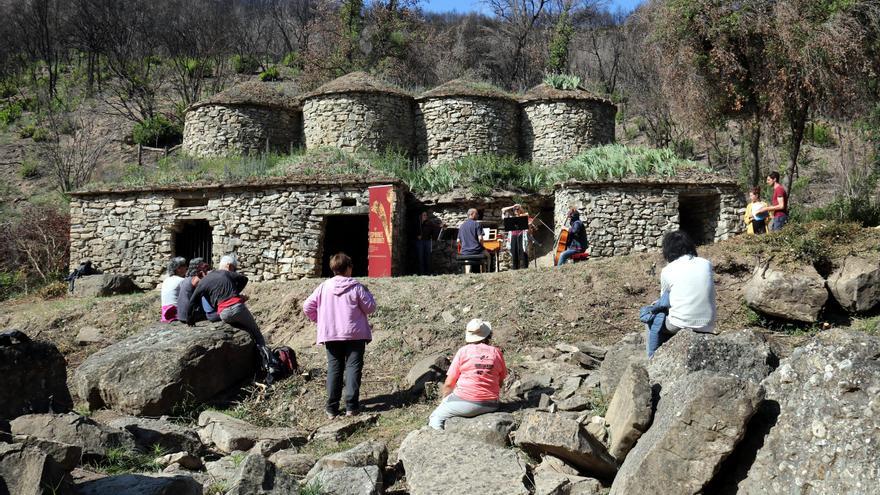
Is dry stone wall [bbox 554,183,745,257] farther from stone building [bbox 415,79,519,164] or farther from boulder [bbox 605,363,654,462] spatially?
boulder [bbox 605,363,654,462]

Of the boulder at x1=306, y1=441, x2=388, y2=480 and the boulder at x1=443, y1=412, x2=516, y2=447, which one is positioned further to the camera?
the boulder at x1=443, y1=412, x2=516, y2=447

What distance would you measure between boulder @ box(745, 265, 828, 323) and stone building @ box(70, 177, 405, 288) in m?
8.42

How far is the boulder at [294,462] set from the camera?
18.6 feet

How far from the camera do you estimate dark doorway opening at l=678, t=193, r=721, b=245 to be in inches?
650

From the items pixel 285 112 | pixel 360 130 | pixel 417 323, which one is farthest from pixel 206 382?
pixel 285 112


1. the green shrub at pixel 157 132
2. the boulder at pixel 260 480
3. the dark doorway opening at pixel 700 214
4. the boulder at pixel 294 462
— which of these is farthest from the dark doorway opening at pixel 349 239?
the green shrub at pixel 157 132

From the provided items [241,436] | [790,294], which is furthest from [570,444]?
[790,294]

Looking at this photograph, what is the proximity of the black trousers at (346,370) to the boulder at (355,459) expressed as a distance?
1.60 metres

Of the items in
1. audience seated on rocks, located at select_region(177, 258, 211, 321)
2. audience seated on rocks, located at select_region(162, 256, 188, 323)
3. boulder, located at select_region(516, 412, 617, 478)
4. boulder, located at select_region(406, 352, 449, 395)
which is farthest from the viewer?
audience seated on rocks, located at select_region(162, 256, 188, 323)

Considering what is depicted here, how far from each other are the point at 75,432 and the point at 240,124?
16.2 metres

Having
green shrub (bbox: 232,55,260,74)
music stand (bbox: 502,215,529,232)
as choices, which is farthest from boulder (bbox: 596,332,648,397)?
green shrub (bbox: 232,55,260,74)

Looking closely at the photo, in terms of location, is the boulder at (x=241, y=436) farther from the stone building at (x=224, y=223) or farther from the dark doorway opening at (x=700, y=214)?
the dark doorway opening at (x=700, y=214)

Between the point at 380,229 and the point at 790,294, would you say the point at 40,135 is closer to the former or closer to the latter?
the point at 380,229

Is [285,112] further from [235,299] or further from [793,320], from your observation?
[793,320]
